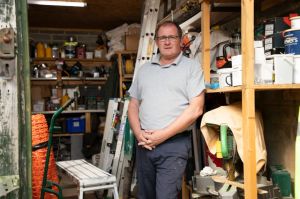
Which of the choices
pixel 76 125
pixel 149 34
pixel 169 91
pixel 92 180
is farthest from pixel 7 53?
pixel 76 125

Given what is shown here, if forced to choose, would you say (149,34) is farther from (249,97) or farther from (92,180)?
(249,97)

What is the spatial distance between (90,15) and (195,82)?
3559 mm

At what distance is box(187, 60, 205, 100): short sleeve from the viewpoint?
2.26 metres

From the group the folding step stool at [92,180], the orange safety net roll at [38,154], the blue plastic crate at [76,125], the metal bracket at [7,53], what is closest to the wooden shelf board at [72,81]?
the blue plastic crate at [76,125]

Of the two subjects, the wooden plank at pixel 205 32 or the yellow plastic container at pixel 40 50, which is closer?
the wooden plank at pixel 205 32

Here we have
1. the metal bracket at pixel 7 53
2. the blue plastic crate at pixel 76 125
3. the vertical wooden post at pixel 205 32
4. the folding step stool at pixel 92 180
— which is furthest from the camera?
the blue plastic crate at pixel 76 125

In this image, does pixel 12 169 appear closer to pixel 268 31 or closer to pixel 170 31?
pixel 268 31

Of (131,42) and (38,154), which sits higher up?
(131,42)

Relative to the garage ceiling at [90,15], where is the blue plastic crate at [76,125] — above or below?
below

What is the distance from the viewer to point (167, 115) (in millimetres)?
2324

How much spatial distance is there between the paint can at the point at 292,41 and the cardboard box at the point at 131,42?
12.1 feet

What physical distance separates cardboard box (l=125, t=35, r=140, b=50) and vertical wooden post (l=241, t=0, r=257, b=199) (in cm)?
367

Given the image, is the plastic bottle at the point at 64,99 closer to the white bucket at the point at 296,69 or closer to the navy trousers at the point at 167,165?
the navy trousers at the point at 167,165

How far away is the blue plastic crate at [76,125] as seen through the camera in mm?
5985
